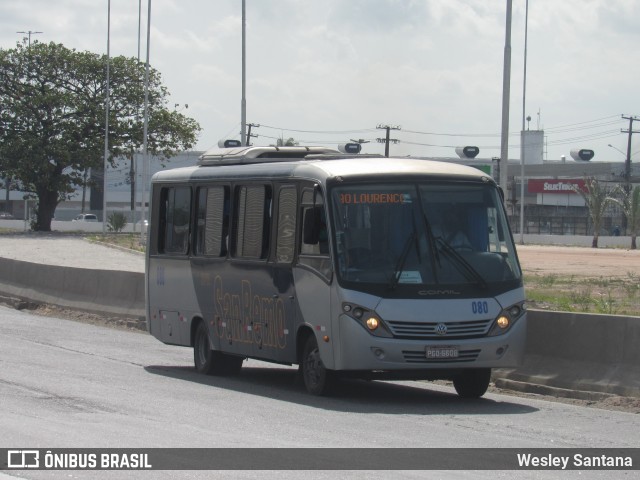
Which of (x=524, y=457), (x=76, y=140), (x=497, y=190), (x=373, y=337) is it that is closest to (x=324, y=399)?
(x=373, y=337)

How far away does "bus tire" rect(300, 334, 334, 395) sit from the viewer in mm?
14672

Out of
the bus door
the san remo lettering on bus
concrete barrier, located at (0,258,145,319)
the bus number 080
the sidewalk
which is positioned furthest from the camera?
the sidewalk

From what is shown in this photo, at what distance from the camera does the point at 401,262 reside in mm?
14219

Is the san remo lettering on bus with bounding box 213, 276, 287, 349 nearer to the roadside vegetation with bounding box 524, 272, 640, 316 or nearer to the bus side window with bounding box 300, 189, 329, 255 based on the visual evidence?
the bus side window with bounding box 300, 189, 329, 255

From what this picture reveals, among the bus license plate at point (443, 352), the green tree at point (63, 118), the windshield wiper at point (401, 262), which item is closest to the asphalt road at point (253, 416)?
the bus license plate at point (443, 352)

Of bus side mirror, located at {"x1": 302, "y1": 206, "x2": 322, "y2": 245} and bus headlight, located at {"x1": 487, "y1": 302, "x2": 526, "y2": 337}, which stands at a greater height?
bus side mirror, located at {"x1": 302, "y1": 206, "x2": 322, "y2": 245}

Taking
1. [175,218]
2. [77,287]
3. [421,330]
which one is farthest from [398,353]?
[77,287]

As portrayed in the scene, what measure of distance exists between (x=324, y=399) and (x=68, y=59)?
211 ft

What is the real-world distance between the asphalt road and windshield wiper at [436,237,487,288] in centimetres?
144

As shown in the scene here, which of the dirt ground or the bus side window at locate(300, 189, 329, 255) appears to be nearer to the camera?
the bus side window at locate(300, 189, 329, 255)

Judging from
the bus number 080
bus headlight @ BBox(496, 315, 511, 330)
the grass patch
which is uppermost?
the bus number 080

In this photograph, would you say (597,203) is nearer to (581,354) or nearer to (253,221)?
(253,221)

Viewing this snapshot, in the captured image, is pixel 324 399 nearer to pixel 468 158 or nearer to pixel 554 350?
pixel 554 350

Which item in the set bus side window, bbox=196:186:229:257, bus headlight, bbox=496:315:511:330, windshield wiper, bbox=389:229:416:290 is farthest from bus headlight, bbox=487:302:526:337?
bus side window, bbox=196:186:229:257
